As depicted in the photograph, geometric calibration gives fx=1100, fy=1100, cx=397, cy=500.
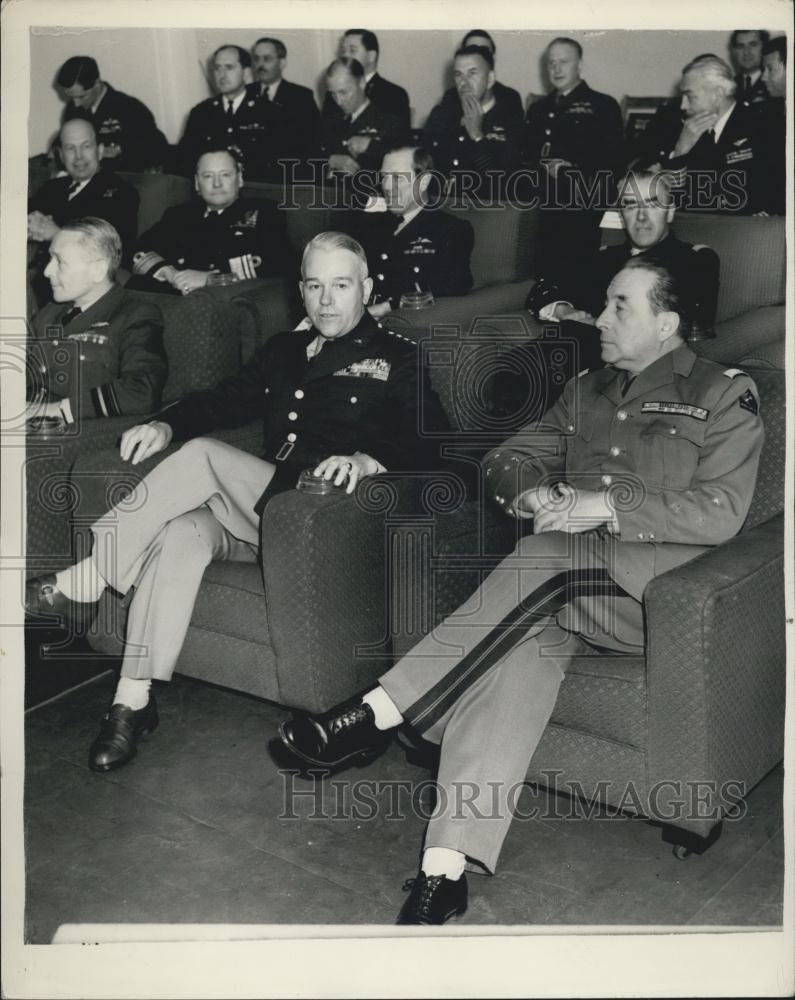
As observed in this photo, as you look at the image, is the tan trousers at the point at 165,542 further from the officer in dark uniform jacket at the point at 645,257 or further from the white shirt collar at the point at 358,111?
the white shirt collar at the point at 358,111

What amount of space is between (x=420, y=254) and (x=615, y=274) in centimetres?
79

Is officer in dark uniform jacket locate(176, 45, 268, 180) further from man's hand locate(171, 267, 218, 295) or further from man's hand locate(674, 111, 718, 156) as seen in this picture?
man's hand locate(674, 111, 718, 156)

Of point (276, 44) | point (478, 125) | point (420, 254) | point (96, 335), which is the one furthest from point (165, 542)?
point (276, 44)

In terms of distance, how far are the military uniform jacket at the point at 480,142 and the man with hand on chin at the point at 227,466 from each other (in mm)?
2187

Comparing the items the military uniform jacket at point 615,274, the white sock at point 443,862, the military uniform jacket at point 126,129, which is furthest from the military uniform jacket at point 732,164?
the military uniform jacket at point 126,129

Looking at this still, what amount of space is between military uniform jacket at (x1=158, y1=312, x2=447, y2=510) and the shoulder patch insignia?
645 mm

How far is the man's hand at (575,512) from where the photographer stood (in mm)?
2033

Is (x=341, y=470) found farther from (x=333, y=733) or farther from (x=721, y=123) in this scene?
(x=721, y=123)

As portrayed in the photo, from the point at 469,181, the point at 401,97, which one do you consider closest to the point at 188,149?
the point at 401,97

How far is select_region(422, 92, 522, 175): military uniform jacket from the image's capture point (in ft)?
14.8

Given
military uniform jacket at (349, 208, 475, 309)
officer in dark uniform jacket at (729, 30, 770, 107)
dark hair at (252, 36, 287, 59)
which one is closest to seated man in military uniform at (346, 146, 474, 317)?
military uniform jacket at (349, 208, 475, 309)

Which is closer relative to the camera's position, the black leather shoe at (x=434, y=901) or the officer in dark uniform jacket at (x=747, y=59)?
the black leather shoe at (x=434, y=901)

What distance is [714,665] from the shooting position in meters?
1.83

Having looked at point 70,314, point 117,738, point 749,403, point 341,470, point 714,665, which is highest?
point 70,314
